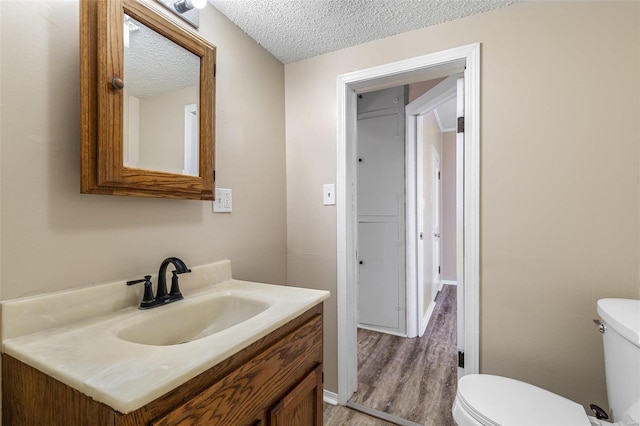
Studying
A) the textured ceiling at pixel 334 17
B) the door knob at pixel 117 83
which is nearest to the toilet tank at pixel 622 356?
the textured ceiling at pixel 334 17

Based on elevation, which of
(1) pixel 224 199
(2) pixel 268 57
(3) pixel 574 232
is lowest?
(3) pixel 574 232

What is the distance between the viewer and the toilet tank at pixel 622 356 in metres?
0.87

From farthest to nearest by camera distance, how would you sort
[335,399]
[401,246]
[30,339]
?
[401,246]
[335,399]
[30,339]

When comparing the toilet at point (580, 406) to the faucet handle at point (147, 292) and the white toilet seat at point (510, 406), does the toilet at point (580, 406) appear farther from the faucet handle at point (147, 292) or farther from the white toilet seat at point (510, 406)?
the faucet handle at point (147, 292)

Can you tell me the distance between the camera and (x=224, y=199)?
141 cm

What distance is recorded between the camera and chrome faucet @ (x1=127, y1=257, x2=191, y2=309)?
0.97 m

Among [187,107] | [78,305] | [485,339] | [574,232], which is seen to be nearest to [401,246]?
[485,339]

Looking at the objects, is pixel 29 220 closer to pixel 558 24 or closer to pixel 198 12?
pixel 198 12

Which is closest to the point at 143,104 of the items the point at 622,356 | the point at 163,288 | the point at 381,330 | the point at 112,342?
the point at 163,288

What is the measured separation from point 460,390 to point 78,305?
138 cm

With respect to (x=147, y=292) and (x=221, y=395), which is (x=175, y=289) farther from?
(x=221, y=395)

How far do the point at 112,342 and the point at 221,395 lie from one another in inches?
12.0

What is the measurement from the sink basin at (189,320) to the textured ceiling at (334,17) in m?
1.35

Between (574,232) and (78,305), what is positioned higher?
(574,232)
